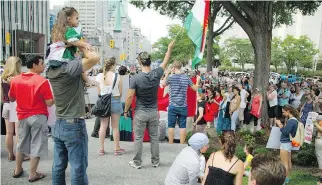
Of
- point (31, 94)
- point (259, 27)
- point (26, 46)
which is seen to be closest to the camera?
point (31, 94)

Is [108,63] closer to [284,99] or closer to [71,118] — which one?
[71,118]

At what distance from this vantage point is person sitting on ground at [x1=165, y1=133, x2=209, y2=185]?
11.9 feet

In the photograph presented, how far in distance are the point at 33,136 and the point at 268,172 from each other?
300 centimetres

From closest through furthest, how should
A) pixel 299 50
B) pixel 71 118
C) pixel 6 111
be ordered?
pixel 71 118 < pixel 6 111 < pixel 299 50

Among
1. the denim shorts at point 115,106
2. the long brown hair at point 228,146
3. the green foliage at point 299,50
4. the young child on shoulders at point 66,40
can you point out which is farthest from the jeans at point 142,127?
the green foliage at point 299,50

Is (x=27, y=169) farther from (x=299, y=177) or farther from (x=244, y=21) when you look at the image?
(x=244, y=21)

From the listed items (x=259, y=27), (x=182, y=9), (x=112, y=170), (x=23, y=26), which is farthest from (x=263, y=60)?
(x=23, y=26)

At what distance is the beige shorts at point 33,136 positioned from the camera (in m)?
4.19

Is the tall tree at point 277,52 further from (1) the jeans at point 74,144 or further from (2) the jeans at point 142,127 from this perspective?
(1) the jeans at point 74,144

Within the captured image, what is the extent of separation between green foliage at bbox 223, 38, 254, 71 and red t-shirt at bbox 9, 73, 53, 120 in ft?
216

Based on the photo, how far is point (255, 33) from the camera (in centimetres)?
1012

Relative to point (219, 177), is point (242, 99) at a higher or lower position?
higher

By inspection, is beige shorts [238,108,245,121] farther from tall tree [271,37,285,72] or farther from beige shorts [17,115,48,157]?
tall tree [271,37,285,72]

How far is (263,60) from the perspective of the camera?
10.4 meters
